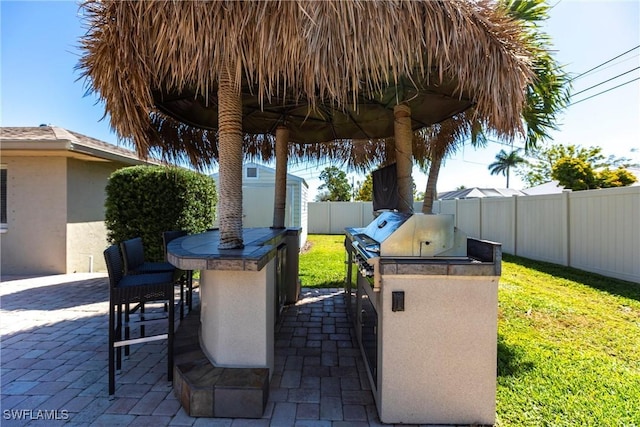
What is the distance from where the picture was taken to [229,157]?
8.48ft

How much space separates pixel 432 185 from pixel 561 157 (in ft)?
59.0

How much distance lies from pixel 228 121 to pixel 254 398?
2212 millimetres

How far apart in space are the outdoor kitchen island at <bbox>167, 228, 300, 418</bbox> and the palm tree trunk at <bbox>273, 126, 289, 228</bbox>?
227 cm

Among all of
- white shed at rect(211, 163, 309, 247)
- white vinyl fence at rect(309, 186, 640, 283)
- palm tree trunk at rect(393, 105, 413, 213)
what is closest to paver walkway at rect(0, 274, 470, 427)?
palm tree trunk at rect(393, 105, 413, 213)

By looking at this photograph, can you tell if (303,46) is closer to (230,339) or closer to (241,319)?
(241,319)

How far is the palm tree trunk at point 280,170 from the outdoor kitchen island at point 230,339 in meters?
2.27

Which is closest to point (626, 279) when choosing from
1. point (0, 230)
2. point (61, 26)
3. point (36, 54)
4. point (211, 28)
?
point (211, 28)

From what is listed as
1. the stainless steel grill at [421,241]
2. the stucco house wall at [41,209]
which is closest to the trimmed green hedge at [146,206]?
the stucco house wall at [41,209]

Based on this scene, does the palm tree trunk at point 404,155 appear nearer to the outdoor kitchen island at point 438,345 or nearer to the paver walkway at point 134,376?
the outdoor kitchen island at point 438,345

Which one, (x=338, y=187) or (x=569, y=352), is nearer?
(x=569, y=352)

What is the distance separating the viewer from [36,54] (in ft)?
16.0

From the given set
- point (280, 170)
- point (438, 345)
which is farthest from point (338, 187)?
point (438, 345)

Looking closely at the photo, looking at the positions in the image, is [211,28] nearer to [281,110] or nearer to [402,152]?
[281,110]

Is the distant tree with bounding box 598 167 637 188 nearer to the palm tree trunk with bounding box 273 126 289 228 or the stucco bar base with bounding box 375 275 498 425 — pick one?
the palm tree trunk with bounding box 273 126 289 228
